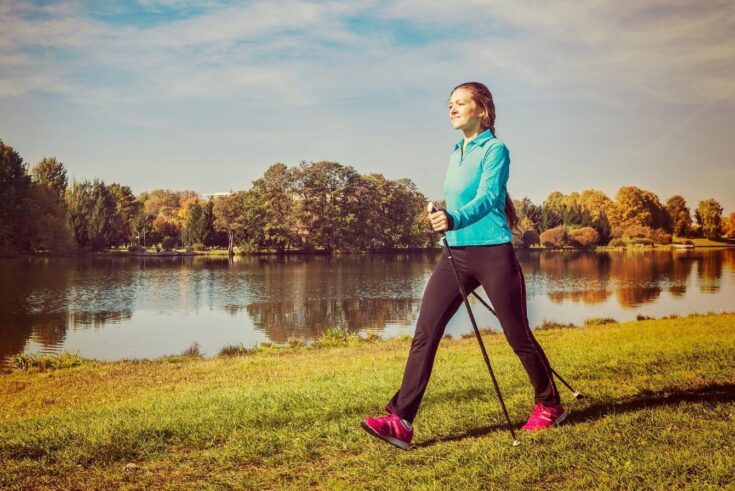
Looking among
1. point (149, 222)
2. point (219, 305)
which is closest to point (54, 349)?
point (219, 305)

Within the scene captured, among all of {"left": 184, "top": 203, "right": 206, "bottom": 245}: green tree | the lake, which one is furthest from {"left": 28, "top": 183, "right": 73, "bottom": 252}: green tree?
{"left": 184, "top": 203, "right": 206, "bottom": 245}: green tree

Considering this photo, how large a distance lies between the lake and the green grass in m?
10.8

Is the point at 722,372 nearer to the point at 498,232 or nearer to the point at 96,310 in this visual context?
the point at 498,232

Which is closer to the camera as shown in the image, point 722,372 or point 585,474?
point 585,474

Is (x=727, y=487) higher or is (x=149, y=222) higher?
(x=149, y=222)

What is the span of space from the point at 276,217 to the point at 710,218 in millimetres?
64448

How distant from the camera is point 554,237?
93.8 metres

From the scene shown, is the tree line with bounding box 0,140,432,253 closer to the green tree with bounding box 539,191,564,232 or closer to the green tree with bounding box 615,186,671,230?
the green tree with bounding box 539,191,564,232

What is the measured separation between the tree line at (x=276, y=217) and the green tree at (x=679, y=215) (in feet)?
9.14

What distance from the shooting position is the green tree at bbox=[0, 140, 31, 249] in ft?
186

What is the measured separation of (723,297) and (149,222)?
275ft

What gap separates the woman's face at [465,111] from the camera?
14.2 ft

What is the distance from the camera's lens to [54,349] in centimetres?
1730

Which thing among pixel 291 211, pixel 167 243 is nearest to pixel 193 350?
pixel 291 211
